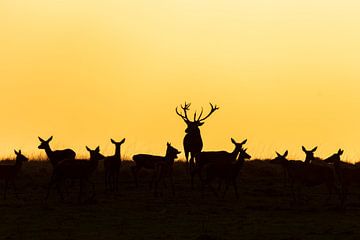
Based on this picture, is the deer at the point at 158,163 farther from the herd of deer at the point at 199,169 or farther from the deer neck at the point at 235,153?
the deer neck at the point at 235,153

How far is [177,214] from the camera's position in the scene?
21.9 metres

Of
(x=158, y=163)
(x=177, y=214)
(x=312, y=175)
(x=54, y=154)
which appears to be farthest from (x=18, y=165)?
(x=312, y=175)

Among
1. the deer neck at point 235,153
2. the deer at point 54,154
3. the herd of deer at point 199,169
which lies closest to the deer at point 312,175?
the herd of deer at point 199,169

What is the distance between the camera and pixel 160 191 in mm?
26641

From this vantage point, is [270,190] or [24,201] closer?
[24,201]

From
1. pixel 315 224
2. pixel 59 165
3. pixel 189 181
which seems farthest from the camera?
pixel 189 181

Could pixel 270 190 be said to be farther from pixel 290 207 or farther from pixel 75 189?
pixel 75 189

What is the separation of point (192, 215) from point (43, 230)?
4124 millimetres

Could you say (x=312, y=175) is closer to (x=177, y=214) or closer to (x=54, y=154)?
(x=177, y=214)

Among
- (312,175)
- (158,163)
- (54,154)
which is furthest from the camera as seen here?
(54,154)

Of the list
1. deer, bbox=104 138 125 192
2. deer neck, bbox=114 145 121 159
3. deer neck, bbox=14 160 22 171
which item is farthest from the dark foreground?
deer neck, bbox=114 145 121 159

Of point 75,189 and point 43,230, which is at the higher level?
point 75,189

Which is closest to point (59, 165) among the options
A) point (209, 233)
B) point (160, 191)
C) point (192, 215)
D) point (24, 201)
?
point (24, 201)

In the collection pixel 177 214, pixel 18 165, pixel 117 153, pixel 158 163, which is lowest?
pixel 177 214
